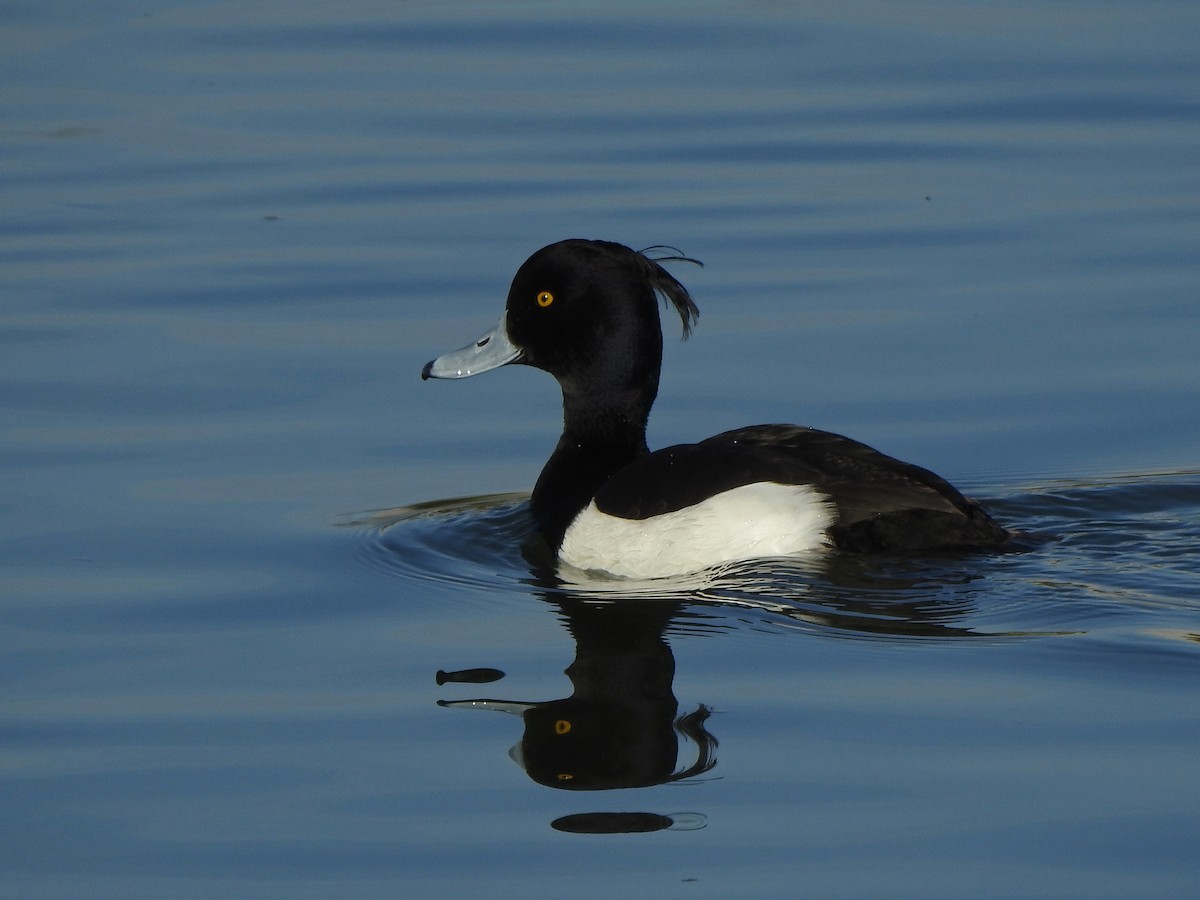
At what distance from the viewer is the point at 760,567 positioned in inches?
232

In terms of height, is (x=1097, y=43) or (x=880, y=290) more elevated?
(x=1097, y=43)

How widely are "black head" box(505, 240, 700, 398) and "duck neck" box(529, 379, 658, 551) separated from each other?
0.06 meters

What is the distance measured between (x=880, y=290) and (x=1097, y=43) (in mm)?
5573

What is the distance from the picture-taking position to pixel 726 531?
595 cm

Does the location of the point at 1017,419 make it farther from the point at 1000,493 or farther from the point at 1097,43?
the point at 1097,43

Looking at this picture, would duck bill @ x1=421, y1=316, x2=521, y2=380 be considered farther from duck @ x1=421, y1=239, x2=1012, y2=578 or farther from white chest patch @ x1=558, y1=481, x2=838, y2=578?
white chest patch @ x1=558, y1=481, x2=838, y2=578

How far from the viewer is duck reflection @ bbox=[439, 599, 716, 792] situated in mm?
4441

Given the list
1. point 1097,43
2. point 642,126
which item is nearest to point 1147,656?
point 642,126

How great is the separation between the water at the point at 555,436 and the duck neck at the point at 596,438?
240 mm

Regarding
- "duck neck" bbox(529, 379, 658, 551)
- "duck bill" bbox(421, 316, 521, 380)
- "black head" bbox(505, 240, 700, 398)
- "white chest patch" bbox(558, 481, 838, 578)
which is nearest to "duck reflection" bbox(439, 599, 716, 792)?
"white chest patch" bbox(558, 481, 838, 578)

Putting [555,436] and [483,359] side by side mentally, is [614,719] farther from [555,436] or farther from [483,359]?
[555,436]

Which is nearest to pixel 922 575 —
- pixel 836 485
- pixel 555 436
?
pixel 836 485

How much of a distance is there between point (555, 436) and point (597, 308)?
990 mm

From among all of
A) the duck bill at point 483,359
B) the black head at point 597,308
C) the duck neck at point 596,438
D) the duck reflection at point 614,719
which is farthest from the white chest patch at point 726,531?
the duck bill at point 483,359
